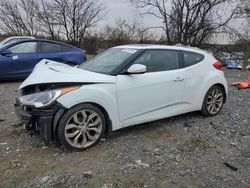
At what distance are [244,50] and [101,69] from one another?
12.6 m

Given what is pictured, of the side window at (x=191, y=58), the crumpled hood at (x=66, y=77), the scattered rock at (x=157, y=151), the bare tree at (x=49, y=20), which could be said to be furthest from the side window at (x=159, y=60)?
the bare tree at (x=49, y=20)

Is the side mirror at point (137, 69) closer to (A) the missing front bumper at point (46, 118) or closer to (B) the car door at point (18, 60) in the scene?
(A) the missing front bumper at point (46, 118)

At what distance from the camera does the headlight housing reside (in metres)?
3.75

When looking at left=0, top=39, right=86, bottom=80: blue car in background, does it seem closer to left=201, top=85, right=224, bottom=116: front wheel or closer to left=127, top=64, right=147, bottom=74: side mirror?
left=201, top=85, right=224, bottom=116: front wheel

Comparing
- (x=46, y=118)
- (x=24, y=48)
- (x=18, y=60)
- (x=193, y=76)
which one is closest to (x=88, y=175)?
(x=46, y=118)

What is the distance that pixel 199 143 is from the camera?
14.2ft

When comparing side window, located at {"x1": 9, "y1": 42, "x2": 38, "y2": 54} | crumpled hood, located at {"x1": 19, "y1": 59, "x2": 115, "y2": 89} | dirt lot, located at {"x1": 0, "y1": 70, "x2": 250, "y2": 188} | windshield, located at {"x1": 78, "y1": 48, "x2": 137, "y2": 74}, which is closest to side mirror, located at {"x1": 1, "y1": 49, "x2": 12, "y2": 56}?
side window, located at {"x1": 9, "y1": 42, "x2": 38, "y2": 54}

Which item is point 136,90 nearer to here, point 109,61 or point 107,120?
point 107,120

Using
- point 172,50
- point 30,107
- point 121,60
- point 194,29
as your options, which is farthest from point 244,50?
point 30,107

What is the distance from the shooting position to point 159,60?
4863mm

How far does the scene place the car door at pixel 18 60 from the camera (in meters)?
9.03

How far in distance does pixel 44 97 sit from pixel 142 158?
1475 millimetres

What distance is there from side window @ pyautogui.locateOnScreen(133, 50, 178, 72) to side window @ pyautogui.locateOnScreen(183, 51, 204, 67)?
0.21 meters

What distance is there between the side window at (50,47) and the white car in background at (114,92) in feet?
16.4
